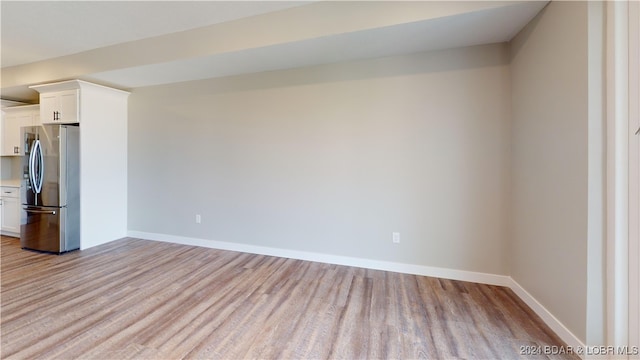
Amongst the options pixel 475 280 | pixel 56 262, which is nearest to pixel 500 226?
pixel 475 280

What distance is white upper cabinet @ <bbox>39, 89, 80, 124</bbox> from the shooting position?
3.63m

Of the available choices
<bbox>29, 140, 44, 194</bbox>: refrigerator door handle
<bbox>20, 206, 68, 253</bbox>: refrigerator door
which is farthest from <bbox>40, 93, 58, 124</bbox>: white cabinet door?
<bbox>20, 206, 68, 253</bbox>: refrigerator door

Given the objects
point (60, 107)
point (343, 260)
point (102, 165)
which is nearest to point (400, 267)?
point (343, 260)

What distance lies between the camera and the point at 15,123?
427 centimetres

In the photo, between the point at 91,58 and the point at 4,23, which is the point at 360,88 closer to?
the point at 91,58

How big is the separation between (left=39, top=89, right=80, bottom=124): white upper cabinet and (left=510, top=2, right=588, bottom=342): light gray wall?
17.7 ft

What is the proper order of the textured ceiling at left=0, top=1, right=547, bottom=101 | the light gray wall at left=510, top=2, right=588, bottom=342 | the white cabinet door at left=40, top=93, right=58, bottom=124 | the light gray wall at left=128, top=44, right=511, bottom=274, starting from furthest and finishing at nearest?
the white cabinet door at left=40, top=93, right=58, bottom=124 < the light gray wall at left=128, top=44, right=511, bottom=274 < the textured ceiling at left=0, top=1, right=547, bottom=101 < the light gray wall at left=510, top=2, right=588, bottom=342

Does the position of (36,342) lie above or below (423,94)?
below

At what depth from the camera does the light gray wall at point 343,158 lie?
2.76 meters

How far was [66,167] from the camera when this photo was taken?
11.7 feet

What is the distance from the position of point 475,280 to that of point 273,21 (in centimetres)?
342

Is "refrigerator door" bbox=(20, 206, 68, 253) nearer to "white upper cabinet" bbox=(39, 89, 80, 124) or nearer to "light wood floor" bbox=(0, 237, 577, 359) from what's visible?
"light wood floor" bbox=(0, 237, 577, 359)

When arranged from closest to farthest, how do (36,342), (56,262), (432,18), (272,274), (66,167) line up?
(36,342)
(432,18)
(272,274)
(56,262)
(66,167)

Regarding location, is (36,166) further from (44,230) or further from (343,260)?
(343,260)
